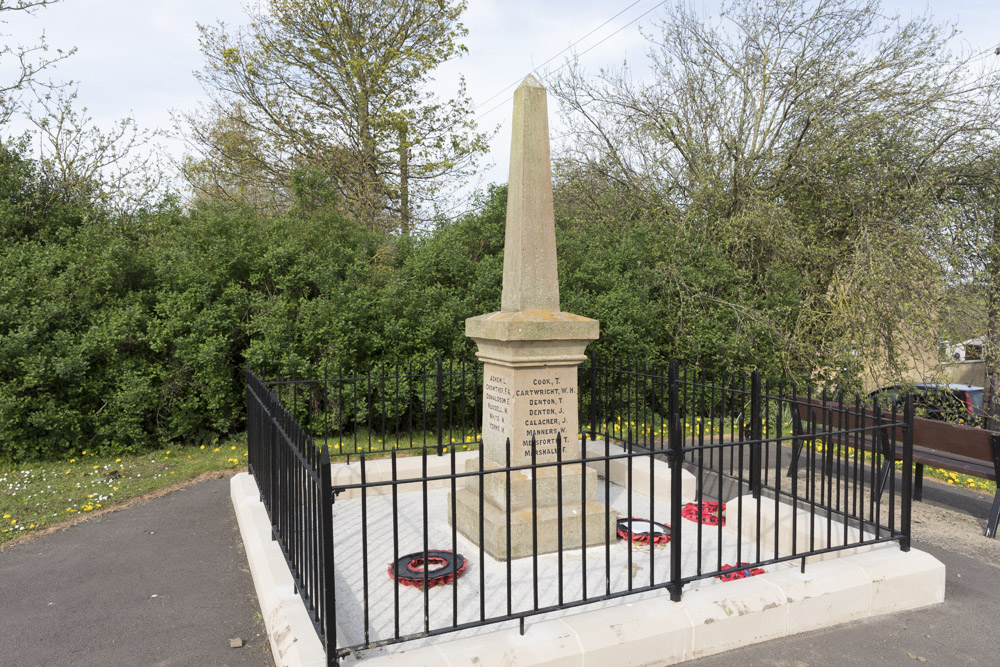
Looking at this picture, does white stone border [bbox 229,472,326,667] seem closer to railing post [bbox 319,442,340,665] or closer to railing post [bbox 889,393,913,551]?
railing post [bbox 319,442,340,665]

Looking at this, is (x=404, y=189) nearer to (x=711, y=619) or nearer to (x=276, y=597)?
(x=276, y=597)

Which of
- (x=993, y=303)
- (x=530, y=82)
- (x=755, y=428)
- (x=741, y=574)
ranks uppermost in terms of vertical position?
(x=530, y=82)

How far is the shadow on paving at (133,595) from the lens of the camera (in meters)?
3.55

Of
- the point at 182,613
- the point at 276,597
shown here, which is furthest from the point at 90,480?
the point at 276,597

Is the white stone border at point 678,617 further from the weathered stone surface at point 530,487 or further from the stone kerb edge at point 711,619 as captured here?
the weathered stone surface at point 530,487

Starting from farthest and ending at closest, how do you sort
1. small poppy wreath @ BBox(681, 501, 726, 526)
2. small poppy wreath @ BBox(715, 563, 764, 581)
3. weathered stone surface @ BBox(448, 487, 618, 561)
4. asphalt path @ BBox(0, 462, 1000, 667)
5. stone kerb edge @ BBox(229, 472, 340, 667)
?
small poppy wreath @ BBox(681, 501, 726, 526) → weathered stone surface @ BBox(448, 487, 618, 561) → small poppy wreath @ BBox(715, 563, 764, 581) → asphalt path @ BBox(0, 462, 1000, 667) → stone kerb edge @ BBox(229, 472, 340, 667)

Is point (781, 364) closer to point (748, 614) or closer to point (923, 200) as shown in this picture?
point (923, 200)

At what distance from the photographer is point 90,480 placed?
7.22 m

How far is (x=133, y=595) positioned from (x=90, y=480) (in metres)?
3.67

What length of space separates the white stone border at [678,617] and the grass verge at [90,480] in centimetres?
292

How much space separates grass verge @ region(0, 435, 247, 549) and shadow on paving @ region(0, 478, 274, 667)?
17.0 inches

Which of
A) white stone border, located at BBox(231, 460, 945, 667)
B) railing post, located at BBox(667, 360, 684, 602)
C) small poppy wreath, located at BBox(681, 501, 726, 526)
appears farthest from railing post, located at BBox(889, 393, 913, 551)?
railing post, located at BBox(667, 360, 684, 602)

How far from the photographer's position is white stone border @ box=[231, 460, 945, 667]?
3.02m

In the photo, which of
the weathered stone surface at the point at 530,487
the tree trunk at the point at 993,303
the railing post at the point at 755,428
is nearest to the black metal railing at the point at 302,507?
the weathered stone surface at the point at 530,487
